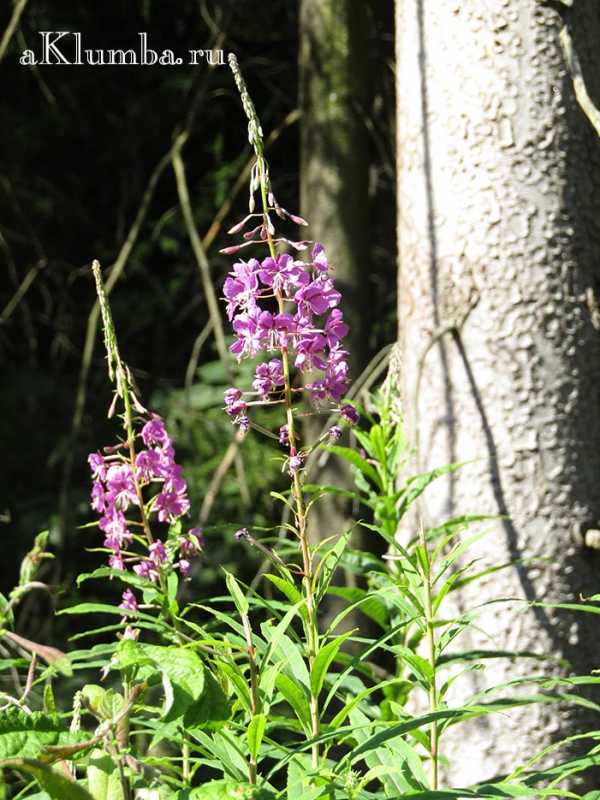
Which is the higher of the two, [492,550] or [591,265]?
[591,265]

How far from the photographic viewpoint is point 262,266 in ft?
4.98

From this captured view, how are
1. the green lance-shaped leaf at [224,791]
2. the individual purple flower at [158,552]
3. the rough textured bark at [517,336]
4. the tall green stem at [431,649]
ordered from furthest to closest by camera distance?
the rough textured bark at [517,336] < the individual purple flower at [158,552] < the tall green stem at [431,649] < the green lance-shaped leaf at [224,791]

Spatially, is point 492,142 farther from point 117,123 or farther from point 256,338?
point 117,123

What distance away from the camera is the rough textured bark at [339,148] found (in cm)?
394

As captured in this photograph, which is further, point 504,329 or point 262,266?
point 504,329

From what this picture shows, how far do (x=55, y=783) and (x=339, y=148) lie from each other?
303 centimetres

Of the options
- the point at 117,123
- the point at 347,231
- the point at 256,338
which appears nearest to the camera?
the point at 256,338

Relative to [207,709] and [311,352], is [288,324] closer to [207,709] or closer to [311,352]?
[311,352]

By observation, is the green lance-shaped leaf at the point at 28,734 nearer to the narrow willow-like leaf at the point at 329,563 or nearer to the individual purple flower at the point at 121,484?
the narrow willow-like leaf at the point at 329,563

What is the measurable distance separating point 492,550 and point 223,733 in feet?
4.12

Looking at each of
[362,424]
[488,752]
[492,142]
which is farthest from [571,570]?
[362,424]

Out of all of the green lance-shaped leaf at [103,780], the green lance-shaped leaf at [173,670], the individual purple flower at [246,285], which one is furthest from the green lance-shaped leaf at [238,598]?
the individual purple flower at [246,285]

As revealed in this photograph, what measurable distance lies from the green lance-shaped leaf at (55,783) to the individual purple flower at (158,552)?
594mm

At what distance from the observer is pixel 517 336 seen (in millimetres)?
2656
